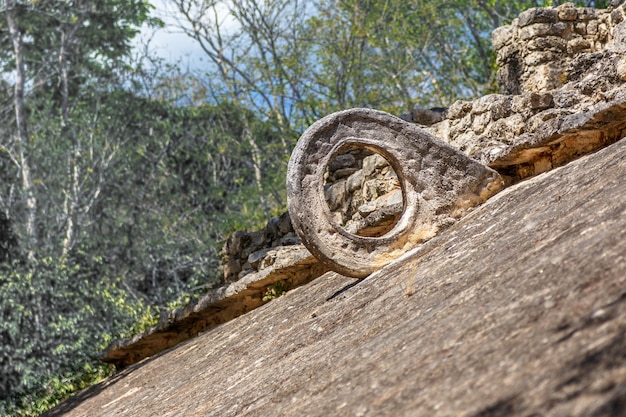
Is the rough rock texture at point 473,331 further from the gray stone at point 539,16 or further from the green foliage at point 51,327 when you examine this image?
the green foliage at point 51,327

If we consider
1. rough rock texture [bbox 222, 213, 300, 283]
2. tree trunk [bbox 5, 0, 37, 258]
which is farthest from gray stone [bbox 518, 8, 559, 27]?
tree trunk [bbox 5, 0, 37, 258]

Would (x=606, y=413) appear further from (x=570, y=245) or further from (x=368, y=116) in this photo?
(x=368, y=116)

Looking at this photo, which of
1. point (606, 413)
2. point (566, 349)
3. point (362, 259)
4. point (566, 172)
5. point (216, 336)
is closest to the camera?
point (606, 413)

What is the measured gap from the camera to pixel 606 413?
153cm

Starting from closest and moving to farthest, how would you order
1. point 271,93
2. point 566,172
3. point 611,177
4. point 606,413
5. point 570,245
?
point 606,413 → point 570,245 → point 611,177 → point 566,172 → point 271,93

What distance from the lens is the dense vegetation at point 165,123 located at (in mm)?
15906

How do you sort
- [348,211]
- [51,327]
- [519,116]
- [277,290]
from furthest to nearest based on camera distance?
[51,327]
[277,290]
[348,211]
[519,116]

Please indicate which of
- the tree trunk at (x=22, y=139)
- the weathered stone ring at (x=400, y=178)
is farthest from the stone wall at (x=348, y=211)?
the tree trunk at (x=22, y=139)

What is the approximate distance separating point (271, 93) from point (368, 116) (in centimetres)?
1240

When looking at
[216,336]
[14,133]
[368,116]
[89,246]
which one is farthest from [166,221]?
[368,116]

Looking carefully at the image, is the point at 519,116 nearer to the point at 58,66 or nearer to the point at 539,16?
the point at 539,16

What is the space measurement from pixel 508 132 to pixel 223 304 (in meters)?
3.28

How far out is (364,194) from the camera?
6.39 m

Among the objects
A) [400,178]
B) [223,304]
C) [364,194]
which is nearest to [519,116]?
[400,178]
